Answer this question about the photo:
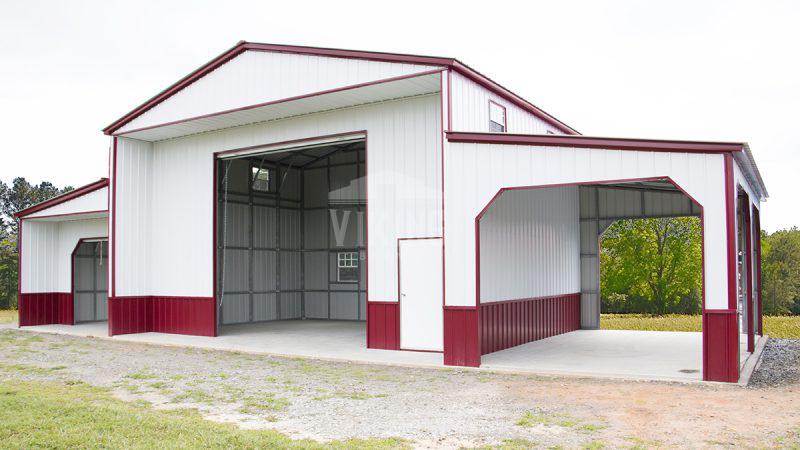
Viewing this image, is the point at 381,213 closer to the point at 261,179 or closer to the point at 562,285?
the point at 562,285

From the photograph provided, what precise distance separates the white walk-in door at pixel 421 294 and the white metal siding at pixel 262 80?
3136 millimetres

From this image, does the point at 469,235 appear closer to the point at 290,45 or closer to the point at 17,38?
the point at 290,45

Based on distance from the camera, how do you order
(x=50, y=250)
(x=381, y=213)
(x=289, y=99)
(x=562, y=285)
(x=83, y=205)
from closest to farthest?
1. (x=381, y=213)
2. (x=289, y=99)
3. (x=562, y=285)
4. (x=83, y=205)
5. (x=50, y=250)

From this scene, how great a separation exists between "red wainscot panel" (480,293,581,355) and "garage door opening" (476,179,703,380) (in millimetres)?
20

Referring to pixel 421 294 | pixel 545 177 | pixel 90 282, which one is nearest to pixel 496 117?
pixel 545 177

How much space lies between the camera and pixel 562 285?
16.0m

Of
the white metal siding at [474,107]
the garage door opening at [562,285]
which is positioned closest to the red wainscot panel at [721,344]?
the garage door opening at [562,285]

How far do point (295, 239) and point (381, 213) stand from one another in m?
9.16

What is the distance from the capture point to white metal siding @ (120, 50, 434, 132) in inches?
470

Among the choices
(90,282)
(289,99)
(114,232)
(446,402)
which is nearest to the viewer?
(446,402)

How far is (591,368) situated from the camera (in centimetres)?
1041

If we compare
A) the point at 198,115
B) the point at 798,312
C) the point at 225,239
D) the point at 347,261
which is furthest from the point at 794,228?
the point at 198,115

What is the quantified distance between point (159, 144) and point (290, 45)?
18.1ft

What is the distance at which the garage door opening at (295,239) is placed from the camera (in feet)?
62.8
